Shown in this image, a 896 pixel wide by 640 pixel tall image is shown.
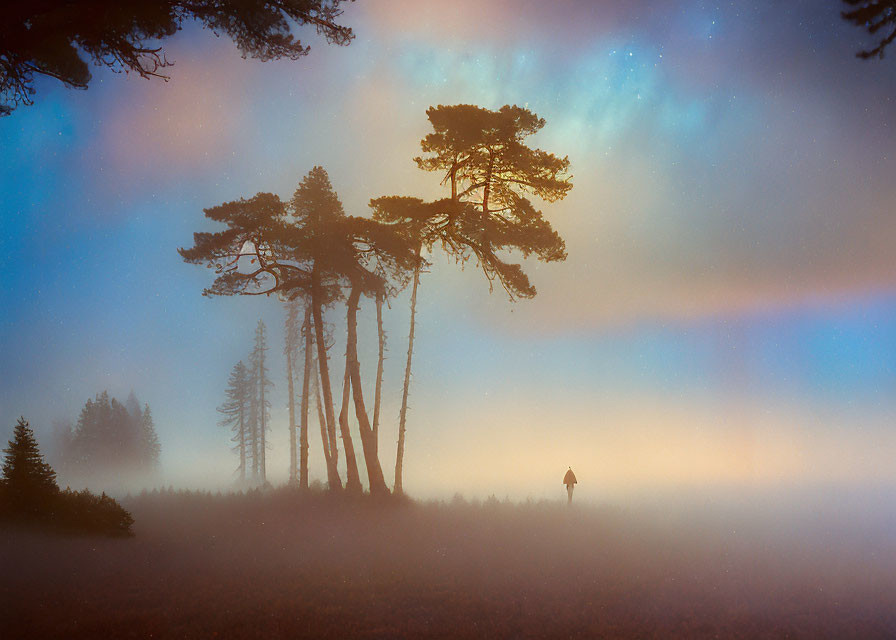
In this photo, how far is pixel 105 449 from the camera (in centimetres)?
4884

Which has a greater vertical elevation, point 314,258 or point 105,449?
point 314,258

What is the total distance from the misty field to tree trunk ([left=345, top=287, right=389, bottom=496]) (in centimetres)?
190

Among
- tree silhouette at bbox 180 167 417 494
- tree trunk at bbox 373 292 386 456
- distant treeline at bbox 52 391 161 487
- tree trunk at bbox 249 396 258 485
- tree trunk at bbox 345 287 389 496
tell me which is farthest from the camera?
distant treeline at bbox 52 391 161 487

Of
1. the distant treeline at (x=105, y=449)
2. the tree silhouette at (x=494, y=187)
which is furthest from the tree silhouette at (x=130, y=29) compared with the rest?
the distant treeline at (x=105, y=449)

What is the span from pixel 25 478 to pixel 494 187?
17166 mm

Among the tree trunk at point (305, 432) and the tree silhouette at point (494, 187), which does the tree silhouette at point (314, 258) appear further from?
the tree silhouette at point (494, 187)

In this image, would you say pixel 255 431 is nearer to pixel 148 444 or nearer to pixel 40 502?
pixel 148 444

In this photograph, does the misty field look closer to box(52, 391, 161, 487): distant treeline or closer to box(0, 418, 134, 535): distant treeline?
box(0, 418, 134, 535): distant treeline

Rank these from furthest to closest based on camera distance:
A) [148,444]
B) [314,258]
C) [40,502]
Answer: [148,444], [314,258], [40,502]

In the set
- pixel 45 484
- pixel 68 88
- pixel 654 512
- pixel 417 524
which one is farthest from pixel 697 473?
pixel 68 88

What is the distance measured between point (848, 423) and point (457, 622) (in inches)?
2288

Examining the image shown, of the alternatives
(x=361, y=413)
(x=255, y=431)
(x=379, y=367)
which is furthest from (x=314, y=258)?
(x=255, y=431)

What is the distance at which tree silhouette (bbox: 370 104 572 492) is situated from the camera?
48.7 feet

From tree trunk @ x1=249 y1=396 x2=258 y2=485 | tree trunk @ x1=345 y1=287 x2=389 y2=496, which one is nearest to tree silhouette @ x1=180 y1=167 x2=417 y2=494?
tree trunk @ x1=345 y1=287 x2=389 y2=496
